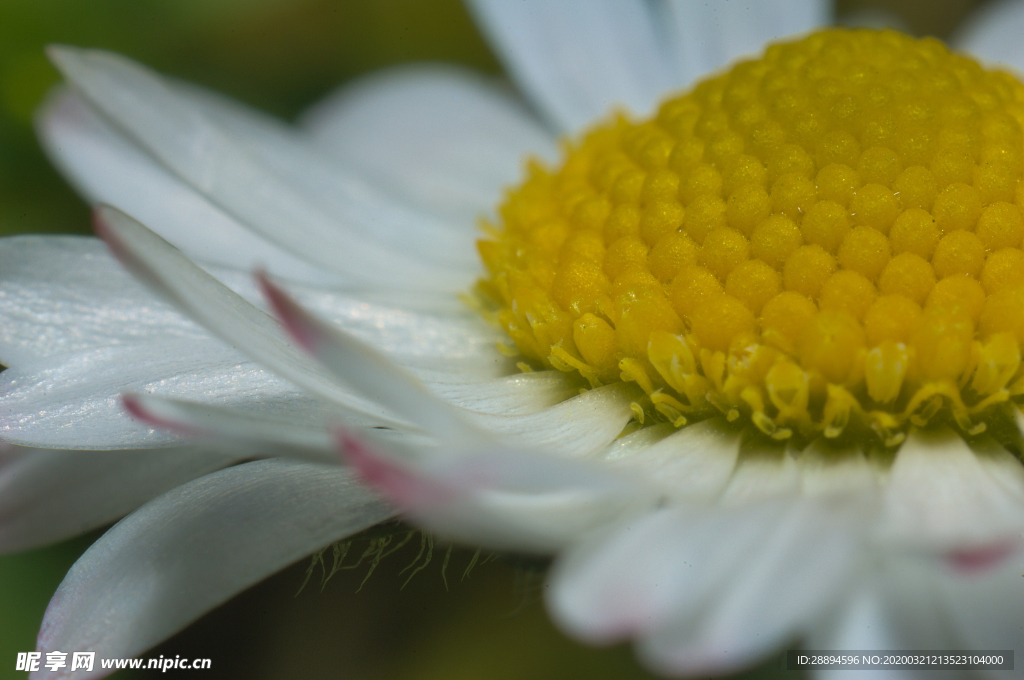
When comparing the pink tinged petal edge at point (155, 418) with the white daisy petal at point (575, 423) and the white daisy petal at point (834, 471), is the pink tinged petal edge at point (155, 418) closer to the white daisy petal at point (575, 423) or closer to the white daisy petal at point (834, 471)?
the white daisy petal at point (575, 423)

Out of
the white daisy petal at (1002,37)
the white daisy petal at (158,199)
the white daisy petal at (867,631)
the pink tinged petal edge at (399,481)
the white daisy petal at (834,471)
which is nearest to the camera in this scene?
the pink tinged petal edge at (399,481)

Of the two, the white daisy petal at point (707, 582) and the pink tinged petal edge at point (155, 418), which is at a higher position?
the pink tinged petal edge at point (155, 418)

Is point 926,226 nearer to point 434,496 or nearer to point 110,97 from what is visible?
point 434,496

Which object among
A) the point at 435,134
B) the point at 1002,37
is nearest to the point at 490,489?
the point at 435,134

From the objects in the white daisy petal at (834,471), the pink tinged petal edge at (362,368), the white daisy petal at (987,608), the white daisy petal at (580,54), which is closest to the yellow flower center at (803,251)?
the white daisy petal at (834,471)

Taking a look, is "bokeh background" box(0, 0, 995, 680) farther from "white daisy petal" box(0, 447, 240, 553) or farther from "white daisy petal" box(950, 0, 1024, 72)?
"white daisy petal" box(950, 0, 1024, 72)

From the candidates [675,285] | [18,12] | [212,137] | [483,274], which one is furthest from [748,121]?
[18,12]

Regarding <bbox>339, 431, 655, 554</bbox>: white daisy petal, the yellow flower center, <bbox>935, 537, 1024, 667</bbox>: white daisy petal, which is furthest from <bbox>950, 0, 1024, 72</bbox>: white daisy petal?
<bbox>339, 431, 655, 554</bbox>: white daisy petal
